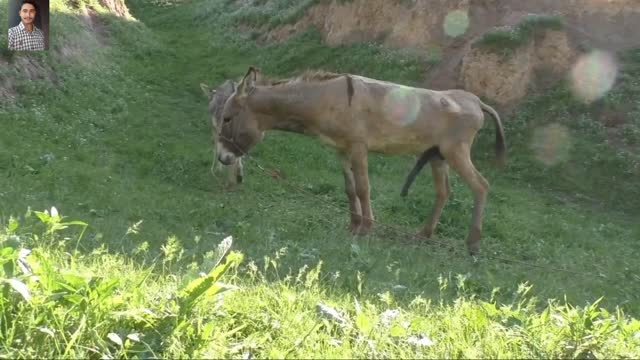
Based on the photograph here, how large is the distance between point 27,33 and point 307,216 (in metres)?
10.4

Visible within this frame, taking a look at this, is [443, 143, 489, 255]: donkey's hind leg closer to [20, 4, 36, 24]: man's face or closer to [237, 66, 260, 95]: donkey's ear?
[237, 66, 260, 95]: donkey's ear

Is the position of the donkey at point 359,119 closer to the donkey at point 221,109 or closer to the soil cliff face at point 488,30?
the donkey at point 221,109

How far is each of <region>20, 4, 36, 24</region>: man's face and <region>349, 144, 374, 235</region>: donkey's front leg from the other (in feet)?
34.0

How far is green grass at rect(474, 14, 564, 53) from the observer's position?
21.5 metres

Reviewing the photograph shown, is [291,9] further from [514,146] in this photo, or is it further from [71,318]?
[71,318]

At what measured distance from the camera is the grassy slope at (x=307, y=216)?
427cm

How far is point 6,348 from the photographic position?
3.50 metres

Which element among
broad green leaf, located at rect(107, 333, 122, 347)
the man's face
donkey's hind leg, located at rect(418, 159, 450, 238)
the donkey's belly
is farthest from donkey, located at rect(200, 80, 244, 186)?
broad green leaf, located at rect(107, 333, 122, 347)

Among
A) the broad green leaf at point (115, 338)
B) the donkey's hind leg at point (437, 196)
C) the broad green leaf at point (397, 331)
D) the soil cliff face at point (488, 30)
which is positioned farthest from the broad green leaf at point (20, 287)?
the soil cliff face at point (488, 30)

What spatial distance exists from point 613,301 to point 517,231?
4725 millimetres

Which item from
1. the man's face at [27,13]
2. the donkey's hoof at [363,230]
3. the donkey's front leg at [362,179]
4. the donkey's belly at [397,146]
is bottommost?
the donkey's hoof at [363,230]

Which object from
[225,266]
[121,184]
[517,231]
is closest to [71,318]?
[225,266]

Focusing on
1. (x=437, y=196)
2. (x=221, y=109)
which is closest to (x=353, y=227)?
(x=437, y=196)

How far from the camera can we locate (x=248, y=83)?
10.7m
